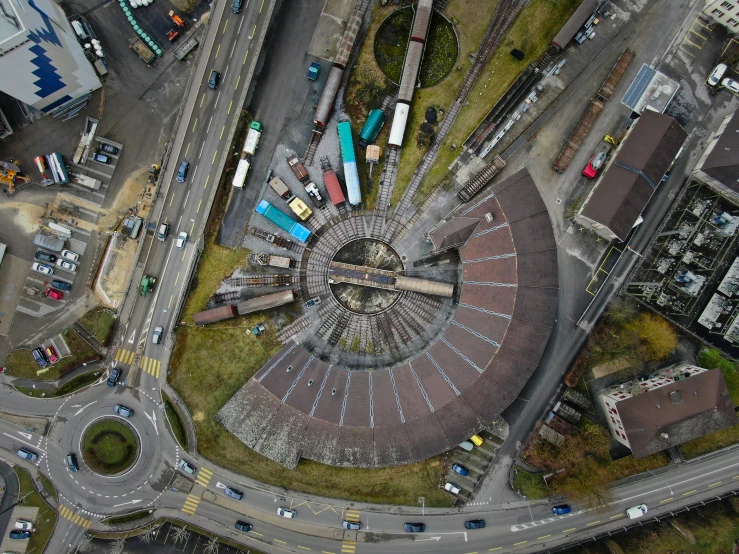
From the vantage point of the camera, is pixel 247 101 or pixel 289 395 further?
pixel 247 101

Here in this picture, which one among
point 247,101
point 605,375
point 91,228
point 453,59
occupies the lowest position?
point 91,228

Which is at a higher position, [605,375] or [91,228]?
[605,375]

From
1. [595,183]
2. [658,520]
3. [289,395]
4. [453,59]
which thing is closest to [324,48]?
[453,59]

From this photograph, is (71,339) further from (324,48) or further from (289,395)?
(324,48)

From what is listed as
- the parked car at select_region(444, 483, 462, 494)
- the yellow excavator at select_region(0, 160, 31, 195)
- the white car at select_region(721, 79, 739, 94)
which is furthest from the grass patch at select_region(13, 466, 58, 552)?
the white car at select_region(721, 79, 739, 94)
